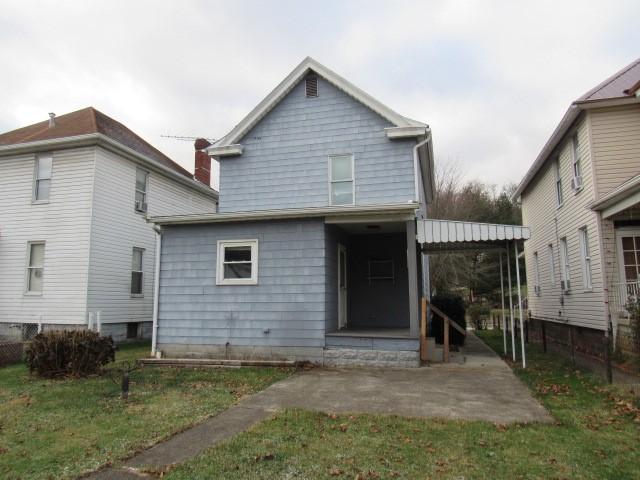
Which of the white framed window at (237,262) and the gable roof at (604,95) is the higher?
the gable roof at (604,95)

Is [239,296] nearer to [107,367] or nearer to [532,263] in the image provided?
[107,367]

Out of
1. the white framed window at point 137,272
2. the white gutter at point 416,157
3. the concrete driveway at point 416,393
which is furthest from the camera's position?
the white framed window at point 137,272

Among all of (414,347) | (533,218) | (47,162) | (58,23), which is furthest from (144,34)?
(533,218)

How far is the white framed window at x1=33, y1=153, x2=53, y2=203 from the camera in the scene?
49.1 ft

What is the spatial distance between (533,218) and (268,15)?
510 inches

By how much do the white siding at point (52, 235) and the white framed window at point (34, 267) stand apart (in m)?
0.15

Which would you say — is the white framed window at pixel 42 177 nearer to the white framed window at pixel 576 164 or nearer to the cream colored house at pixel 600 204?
the cream colored house at pixel 600 204

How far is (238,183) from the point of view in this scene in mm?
13641

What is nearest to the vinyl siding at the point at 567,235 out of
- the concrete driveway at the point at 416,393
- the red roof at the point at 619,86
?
the red roof at the point at 619,86

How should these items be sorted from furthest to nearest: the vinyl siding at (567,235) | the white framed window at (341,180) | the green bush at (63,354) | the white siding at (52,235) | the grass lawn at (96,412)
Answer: the white siding at (52,235) → the white framed window at (341,180) → the vinyl siding at (567,235) → the green bush at (63,354) → the grass lawn at (96,412)

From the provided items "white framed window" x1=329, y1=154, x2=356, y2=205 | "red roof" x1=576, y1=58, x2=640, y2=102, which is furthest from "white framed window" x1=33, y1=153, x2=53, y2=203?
"red roof" x1=576, y1=58, x2=640, y2=102

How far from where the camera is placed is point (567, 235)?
1343cm

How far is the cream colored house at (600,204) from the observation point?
1023 cm

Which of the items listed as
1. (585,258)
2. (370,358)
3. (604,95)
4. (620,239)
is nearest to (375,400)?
(370,358)
